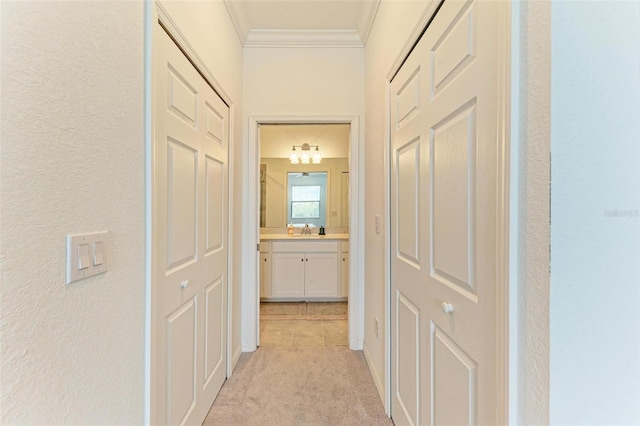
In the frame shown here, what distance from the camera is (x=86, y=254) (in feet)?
2.47

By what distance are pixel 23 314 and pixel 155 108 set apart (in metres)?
0.76

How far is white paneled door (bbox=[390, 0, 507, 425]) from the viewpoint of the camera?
29.7 inches

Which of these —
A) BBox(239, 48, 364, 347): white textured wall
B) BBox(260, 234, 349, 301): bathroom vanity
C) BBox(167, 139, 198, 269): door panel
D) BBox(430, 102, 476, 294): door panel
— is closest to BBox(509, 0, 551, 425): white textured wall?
BBox(430, 102, 476, 294): door panel

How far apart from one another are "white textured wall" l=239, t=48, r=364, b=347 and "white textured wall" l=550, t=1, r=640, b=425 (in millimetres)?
1896

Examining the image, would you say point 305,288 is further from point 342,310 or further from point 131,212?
point 131,212

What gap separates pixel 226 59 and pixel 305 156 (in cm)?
216

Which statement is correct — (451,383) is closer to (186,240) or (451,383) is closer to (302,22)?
(186,240)

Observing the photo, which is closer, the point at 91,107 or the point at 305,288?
the point at 91,107

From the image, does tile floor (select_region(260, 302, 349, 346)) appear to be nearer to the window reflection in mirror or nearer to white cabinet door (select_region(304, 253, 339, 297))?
white cabinet door (select_region(304, 253, 339, 297))

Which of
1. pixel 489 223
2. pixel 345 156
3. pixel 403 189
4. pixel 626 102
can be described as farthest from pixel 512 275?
pixel 345 156

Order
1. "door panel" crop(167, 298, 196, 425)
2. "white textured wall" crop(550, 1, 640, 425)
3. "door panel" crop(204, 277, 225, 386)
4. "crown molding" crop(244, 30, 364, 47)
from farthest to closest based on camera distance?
1. "crown molding" crop(244, 30, 364, 47)
2. "door panel" crop(204, 277, 225, 386)
3. "door panel" crop(167, 298, 196, 425)
4. "white textured wall" crop(550, 1, 640, 425)

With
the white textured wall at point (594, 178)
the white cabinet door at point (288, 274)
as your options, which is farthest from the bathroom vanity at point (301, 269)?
the white textured wall at point (594, 178)

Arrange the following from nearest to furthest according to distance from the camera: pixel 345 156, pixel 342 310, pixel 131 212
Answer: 1. pixel 131 212
2. pixel 342 310
3. pixel 345 156

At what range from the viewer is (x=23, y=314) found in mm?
601
